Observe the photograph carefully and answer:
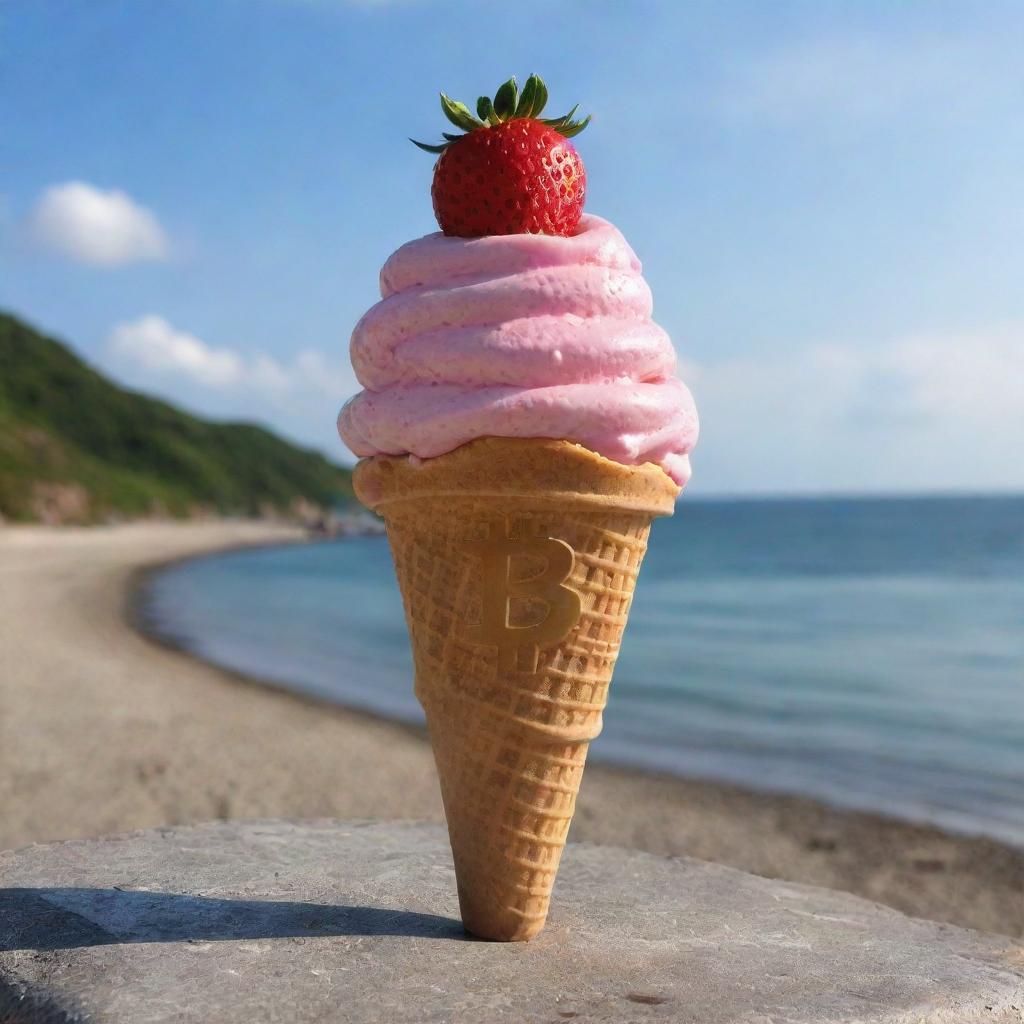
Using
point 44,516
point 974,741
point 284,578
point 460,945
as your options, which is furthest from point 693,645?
point 44,516

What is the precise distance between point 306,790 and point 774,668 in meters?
8.97

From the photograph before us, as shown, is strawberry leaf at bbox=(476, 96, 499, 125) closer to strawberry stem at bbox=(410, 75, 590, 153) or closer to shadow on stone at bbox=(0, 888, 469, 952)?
strawberry stem at bbox=(410, 75, 590, 153)

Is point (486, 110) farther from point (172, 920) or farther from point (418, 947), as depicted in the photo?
point (172, 920)

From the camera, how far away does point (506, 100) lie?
2.89 meters

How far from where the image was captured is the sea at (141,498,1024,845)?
9438 millimetres

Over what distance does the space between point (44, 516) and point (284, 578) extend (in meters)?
18.3

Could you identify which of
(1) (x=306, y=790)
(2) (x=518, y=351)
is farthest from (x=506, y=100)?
(1) (x=306, y=790)

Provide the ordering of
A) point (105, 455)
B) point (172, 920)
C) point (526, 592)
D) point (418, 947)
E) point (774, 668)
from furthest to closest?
point (105, 455), point (774, 668), point (172, 920), point (418, 947), point (526, 592)

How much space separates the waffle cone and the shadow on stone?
27 cm

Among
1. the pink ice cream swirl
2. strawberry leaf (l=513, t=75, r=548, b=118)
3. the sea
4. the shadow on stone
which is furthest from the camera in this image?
the sea

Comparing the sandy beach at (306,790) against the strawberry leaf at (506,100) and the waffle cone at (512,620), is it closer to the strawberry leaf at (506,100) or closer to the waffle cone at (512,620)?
the waffle cone at (512,620)

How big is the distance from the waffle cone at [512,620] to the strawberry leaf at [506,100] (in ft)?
3.07

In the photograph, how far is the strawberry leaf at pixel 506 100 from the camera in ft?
9.43

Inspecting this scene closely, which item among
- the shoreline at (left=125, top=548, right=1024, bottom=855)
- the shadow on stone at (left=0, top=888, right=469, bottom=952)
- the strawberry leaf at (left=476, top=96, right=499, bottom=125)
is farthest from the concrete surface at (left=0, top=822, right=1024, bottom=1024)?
the shoreline at (left=125, top=548, right=1024, bottom=855)
